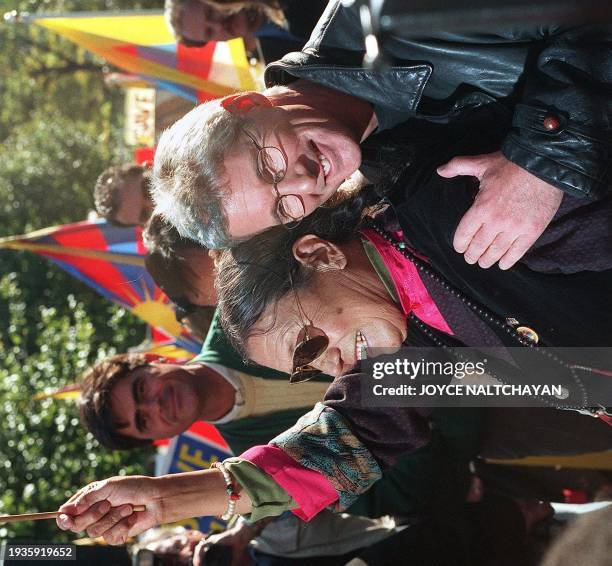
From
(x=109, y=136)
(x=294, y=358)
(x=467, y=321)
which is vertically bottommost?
(x=109, y=136)

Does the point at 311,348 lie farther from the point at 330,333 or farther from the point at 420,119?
the point at 420,119

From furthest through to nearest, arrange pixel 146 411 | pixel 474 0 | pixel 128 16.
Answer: pixel 128 16
pixel 146 411
pixel 474 0

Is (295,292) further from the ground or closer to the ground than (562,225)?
closer to the ground

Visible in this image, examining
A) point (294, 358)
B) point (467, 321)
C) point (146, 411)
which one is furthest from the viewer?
point (146, 411)

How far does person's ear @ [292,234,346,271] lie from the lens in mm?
1980

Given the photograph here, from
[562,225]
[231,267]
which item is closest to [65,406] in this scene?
[231,267]

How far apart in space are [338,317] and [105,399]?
1521 mm

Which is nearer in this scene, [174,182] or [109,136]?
[174,182]

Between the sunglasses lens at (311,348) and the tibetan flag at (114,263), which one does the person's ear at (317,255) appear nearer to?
the sunglasses lens at (311,348)

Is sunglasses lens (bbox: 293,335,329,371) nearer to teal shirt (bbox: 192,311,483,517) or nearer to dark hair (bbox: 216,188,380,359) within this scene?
dark hair (bbox: 216,188,380,359)

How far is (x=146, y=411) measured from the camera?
3105 mm

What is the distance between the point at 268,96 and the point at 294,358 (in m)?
0.71

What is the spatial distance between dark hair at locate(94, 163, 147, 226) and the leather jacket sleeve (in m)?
2.47

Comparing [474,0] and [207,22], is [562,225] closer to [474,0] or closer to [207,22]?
[474,0]
